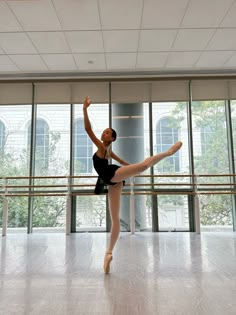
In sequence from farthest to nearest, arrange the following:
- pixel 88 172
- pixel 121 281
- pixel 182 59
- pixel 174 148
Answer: pixel 88 172
pixel 182 59
pixel 174 148
pixel 121 281

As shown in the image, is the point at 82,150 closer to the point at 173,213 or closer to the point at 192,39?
the point at 173,213

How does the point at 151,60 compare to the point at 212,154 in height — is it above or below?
above

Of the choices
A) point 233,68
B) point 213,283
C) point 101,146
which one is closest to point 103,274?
point 213,283

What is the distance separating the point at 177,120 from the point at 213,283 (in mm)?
4201

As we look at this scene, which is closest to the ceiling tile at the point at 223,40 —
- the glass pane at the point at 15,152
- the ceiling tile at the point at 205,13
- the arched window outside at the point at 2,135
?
the ceiling tile at the point at 205,13

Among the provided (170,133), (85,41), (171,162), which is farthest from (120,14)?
(171,162)

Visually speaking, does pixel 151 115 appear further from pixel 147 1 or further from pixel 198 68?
pixel 147 1

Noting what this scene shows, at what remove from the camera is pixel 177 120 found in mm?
5598

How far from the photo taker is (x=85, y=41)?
13.1 ft

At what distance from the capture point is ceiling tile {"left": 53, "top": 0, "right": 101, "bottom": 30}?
10.4 feet

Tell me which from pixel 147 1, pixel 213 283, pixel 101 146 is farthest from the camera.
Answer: pixel 147 1

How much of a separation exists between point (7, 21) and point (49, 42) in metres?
0.68

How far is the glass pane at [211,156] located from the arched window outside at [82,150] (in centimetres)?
230

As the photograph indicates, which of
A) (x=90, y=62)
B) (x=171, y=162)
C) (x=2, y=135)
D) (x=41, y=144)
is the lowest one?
(x=171, y=162)
